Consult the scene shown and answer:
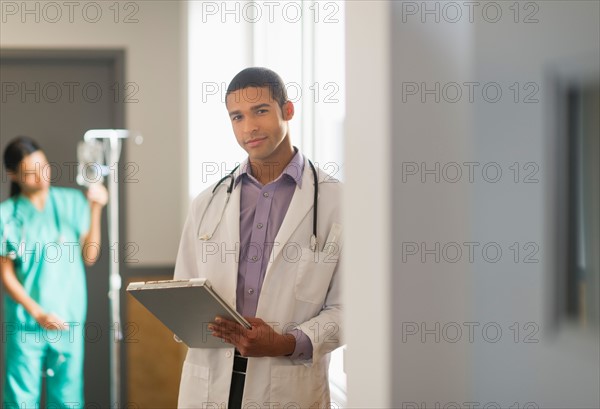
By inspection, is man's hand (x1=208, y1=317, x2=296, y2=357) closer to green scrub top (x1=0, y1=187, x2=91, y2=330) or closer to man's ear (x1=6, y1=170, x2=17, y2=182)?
green scrub top (x1=0, y1=187, x2=91, y2=330)

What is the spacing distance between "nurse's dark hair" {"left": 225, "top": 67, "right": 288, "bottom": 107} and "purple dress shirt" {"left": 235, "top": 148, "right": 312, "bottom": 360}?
14cm

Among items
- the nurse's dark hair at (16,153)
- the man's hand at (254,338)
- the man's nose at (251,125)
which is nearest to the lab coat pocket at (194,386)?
the man's hand at (254,338)

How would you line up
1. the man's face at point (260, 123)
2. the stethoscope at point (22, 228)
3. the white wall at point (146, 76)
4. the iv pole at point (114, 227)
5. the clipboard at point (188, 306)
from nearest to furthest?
the clipboard at point (188, 306) < the man's face at point (260, 123) < the stethoscope at point (22, 228) < the iv pole at point (114, 227) < the white wall at point (146, 76)

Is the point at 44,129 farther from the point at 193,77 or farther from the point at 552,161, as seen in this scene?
the point at 552,161

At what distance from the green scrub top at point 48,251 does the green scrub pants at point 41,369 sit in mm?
63

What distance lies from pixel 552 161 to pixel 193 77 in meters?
1.94

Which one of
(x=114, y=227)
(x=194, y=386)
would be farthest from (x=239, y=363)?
(x=114, y=227)

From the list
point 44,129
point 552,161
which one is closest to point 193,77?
→ point 44,129

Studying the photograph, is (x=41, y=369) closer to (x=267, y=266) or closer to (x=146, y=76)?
(x=146, y=76)

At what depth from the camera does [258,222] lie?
4.87 feet

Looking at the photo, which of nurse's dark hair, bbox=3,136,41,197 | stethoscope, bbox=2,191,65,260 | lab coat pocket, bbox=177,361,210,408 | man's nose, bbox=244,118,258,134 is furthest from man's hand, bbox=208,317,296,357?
nurse's dark hair, bbox=3,136,41,197

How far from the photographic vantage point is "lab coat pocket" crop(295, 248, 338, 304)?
4.67ft

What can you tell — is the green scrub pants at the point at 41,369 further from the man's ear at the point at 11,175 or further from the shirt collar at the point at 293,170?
the shirt collar at the point at 293,170

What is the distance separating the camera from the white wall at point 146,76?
2.84 metres
